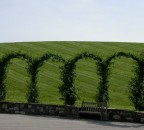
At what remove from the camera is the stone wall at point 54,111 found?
66.0ft

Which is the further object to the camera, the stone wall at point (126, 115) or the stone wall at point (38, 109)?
the stone wall at point (38, 109)

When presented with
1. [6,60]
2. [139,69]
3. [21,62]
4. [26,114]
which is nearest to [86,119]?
[26,114]

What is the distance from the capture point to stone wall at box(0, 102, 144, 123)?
20.1m

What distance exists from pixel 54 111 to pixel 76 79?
10783 mm

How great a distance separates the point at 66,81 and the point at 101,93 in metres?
2.44

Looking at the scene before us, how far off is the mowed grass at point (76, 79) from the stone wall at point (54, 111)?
10.4 feet

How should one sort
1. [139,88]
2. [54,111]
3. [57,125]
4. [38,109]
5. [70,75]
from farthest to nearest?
[70,75] < [139,88] < [38,109] < [54,111] < [57,125]

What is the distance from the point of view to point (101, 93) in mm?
24844

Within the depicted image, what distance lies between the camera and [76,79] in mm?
32375

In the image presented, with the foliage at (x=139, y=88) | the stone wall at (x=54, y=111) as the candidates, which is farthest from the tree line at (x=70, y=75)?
the stone wall at (x=54, y=111)

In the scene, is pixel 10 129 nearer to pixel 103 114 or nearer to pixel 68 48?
pixel 103 114

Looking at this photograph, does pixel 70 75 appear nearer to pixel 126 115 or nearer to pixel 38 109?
pixel 38 109

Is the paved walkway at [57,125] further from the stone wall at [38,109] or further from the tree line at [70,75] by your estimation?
the tree line at [70,75]

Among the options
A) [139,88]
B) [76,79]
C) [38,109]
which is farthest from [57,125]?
[76,79]
